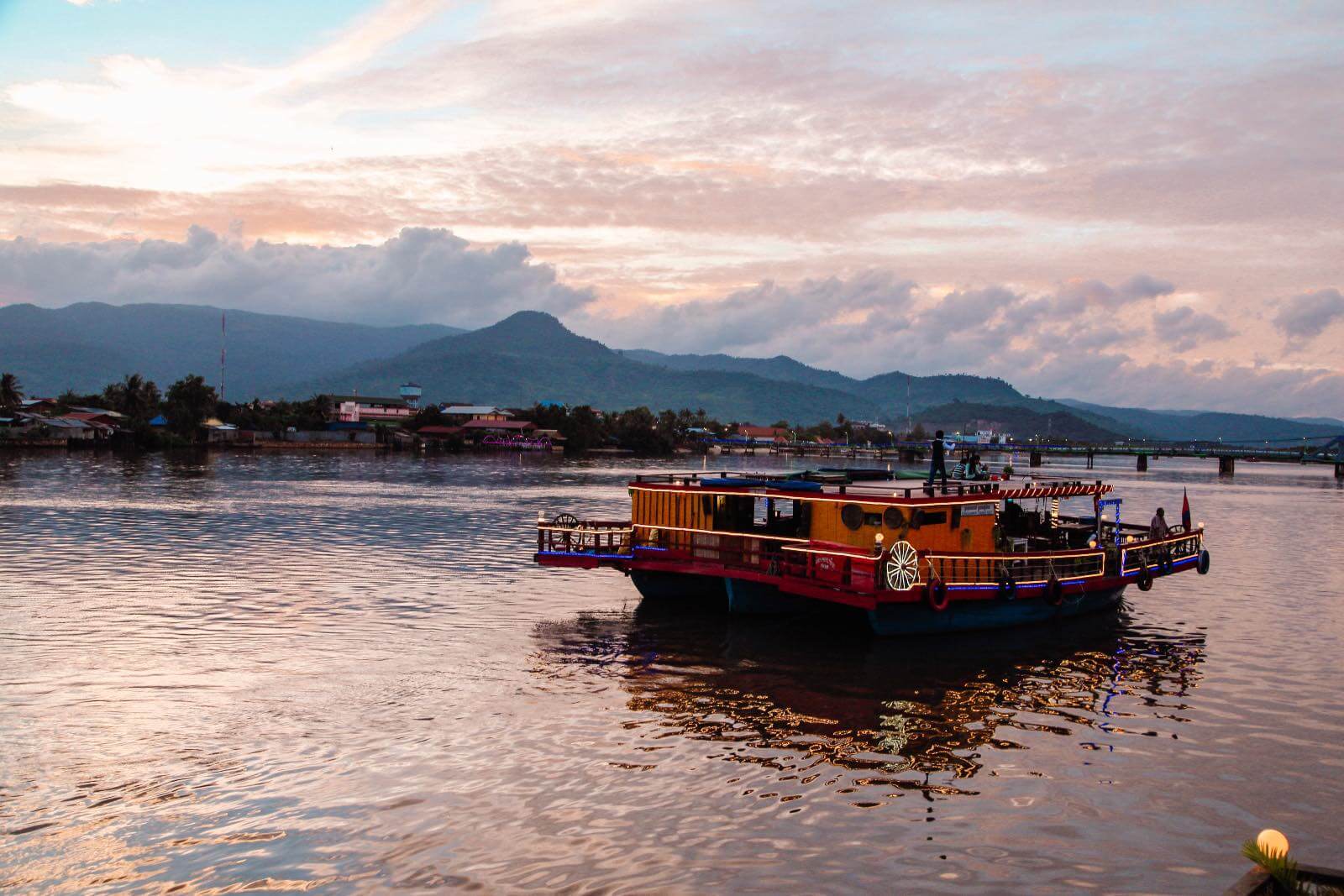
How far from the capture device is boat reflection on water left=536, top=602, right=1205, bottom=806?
18.8 metres

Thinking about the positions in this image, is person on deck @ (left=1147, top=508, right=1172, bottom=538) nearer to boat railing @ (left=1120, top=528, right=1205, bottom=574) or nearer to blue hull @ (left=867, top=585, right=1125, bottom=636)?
boat railing @ (left=1120, top=528, right=1205, bottom=574)

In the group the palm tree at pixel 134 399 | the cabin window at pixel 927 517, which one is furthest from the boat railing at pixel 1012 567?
the palm tree at pixel 134 399

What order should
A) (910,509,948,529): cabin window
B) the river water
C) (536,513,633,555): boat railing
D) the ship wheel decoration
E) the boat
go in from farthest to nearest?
(536,513,633,555): boat railing → (910,509,948,529): cabin window → the boat → the ship wheel decoration → the river water

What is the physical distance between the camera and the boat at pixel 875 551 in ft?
88.6

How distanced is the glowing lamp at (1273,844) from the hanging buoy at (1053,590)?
19.5m

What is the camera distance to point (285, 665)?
23812 mm

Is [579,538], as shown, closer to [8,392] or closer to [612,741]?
[612,741]

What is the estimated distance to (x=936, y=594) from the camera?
2655cm

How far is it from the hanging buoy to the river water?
1330 mm

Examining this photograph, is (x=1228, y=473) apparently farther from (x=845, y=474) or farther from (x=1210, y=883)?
(x=1210, y=883)

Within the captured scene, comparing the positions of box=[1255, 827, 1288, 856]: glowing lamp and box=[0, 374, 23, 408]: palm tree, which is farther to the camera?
box=[0, 374, 23, 408]: palm tree

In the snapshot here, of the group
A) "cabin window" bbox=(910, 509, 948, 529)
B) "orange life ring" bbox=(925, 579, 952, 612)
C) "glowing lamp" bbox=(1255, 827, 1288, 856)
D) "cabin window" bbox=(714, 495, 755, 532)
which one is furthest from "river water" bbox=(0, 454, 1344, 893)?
"glowing lamp" bbox=(1255, 827, 1288, 856)

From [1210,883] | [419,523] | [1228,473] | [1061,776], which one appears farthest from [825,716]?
[1228,473]

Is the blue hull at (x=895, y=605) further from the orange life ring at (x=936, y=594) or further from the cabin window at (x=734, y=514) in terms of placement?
the cabin window at (x=734, y=514)
